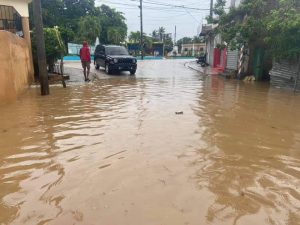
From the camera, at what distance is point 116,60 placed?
18.9m

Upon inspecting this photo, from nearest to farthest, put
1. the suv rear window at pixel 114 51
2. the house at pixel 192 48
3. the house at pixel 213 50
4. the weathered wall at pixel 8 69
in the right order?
the weathered wall at pixel 8 69
the suv rear window at pixel 114 51
the house at pixel 213 50
the house at pixel 192 48

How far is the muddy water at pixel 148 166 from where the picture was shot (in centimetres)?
315

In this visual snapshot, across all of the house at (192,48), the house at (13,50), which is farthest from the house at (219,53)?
the house at (192,48)

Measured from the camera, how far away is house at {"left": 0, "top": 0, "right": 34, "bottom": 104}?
868 cm

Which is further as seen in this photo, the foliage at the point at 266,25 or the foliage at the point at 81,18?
the foliage at the point at 81,18

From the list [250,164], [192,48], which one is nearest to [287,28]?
[250,164]

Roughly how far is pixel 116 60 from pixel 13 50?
959 cm

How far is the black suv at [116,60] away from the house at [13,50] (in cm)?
596

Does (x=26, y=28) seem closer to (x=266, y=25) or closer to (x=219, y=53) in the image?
(x=266, y=25)

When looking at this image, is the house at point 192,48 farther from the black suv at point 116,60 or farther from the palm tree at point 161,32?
the black suv at point 116,60

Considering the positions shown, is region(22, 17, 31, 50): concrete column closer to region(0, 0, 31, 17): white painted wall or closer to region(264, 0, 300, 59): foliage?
region(0, 0, 31, 17): white painted wall

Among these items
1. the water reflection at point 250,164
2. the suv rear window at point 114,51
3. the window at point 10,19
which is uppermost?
the window at point 10,19

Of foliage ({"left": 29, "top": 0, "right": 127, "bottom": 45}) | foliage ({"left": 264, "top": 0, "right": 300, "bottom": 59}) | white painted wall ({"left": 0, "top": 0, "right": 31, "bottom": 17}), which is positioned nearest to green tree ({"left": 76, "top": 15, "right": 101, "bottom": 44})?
foliage ({"left": 29, "top": 0, "right": 127, "bottom": 45})

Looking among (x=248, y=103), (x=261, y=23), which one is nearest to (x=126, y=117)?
(x=248, y=103)
